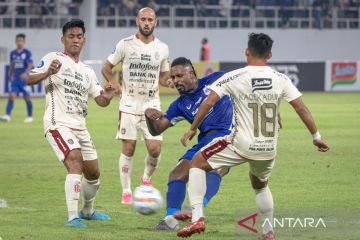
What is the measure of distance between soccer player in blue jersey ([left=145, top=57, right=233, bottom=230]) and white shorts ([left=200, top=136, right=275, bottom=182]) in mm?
996

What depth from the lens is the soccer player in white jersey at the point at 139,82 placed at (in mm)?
14078

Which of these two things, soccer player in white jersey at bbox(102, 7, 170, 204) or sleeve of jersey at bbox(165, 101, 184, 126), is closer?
sleeve of jersey at bbox(165, 101, 184, 126)

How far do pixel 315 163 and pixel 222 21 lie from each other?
34.1 m

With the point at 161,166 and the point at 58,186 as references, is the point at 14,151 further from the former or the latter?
the point at 58,186

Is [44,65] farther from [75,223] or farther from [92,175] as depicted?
[75,223]

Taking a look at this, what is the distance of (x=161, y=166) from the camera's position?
17891 mm

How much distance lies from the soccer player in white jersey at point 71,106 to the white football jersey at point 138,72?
2.44 m

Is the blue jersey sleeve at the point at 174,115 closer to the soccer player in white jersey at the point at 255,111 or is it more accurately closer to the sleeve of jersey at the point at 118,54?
the soccer player in white jersey at the point at 255,111

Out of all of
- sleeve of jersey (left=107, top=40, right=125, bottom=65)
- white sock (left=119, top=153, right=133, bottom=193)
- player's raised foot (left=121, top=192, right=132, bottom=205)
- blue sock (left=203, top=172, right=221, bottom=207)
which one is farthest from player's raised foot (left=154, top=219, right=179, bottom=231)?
sleeve of jersey (left=107, top=40, right=125, bottom=65)

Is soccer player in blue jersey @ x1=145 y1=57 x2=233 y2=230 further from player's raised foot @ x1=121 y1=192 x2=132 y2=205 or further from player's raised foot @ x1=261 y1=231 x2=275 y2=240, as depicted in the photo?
player's raised foot @ x1=121 y1=192 x2=132 y2=205

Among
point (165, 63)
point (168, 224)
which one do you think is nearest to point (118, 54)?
point (165, 63)

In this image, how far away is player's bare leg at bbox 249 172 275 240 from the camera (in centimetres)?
1002

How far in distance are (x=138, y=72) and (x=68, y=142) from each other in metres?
3.19
